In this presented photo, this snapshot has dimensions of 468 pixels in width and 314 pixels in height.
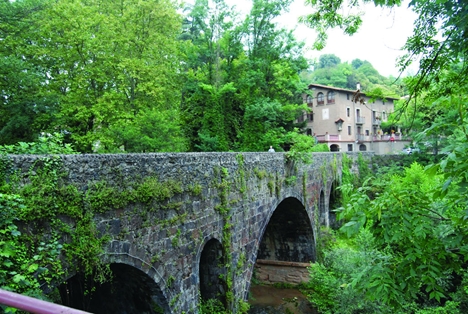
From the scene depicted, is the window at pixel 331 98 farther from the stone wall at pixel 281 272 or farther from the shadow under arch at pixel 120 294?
the shadow under arch at pixel 120 294

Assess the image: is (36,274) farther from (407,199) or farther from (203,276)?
(203,276)

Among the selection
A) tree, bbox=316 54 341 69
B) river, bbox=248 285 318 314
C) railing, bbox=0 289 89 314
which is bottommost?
river, bbox=248 285 318 314

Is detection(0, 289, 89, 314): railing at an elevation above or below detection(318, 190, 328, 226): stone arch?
above

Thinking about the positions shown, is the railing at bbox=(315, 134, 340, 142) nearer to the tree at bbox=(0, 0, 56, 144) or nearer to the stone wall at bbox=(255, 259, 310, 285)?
the stone wall at bbox=(255, 259, 310, 285)

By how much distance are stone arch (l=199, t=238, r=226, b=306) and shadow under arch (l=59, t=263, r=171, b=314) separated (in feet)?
6.02

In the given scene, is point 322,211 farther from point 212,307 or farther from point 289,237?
point 212,307

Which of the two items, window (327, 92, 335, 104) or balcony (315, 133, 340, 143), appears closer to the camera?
balcony (315, 133, 340, 143)

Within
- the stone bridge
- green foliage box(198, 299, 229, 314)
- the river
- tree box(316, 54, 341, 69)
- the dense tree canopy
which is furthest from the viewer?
tree box(316, 54, 341, 69)

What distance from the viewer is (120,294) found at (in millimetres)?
6078

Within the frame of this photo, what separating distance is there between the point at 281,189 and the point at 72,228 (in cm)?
765

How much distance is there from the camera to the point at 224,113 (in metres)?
20.8

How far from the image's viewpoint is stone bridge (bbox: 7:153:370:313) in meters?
4.43

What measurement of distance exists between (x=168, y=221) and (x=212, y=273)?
246 cm

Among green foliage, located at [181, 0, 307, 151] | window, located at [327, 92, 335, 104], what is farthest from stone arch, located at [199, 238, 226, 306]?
window, located at [327, 92, 335, 104]
